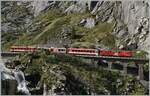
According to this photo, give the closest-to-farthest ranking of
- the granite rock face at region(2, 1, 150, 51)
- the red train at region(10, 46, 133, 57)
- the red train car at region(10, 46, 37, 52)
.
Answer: the red train at region(10, 46, 133, 57) < the red train car at region(10, 46, 37, 52) < the granite rock face at region(2, 1, 150, 51)

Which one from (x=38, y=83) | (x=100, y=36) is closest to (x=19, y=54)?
(x=38, y=83)

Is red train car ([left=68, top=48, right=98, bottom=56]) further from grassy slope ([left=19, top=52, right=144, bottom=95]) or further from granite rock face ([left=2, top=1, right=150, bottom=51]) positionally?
granite rock face ([left=2, top=1, right=150, bottom=51])

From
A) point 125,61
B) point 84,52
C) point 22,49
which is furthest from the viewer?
point 22,49

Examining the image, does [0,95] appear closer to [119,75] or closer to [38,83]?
[38,83]

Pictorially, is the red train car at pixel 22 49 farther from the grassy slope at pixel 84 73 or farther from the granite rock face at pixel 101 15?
the granite rock face at pixel 101 15

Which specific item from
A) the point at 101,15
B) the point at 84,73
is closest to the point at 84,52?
the point at 84,73

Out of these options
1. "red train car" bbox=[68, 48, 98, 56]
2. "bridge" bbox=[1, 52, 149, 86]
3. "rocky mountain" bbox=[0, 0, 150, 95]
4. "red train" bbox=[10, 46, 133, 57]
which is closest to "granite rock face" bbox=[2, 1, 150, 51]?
"rocky mountain" bbox=[0, 0, 150, 95]

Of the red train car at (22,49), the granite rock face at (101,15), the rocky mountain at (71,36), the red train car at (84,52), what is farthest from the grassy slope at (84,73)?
the granite rock face at (101,15)

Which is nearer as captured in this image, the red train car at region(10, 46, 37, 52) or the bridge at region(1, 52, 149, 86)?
the bridge at region(1, 52, 149, 86)

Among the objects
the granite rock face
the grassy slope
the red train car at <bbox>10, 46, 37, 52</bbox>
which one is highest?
the granite rock face

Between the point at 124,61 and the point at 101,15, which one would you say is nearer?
the point at 124,61

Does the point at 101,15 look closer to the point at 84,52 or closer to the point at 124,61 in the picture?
the point at 84,52
